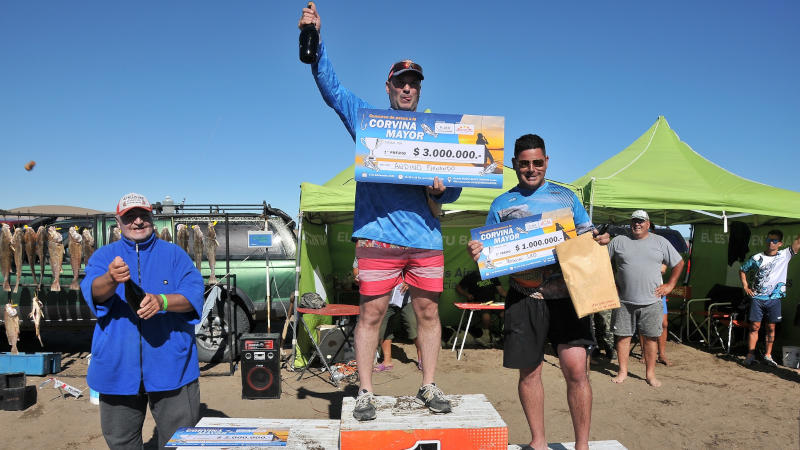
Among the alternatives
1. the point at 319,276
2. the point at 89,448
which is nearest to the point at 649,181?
the point at 319,276

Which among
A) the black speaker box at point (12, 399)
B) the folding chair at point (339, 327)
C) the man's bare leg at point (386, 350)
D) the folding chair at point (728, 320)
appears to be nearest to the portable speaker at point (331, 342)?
the folding chair at point (339, 327)

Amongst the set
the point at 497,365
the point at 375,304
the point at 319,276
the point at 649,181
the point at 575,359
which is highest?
the point at 649,181

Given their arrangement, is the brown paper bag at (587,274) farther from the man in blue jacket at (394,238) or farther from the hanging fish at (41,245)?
the hanging fish at (41,245)

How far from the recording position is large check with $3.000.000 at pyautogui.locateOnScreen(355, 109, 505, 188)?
265cm

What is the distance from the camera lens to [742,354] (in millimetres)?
7496

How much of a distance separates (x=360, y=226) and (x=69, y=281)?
563 centimetres

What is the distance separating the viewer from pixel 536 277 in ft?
8.83

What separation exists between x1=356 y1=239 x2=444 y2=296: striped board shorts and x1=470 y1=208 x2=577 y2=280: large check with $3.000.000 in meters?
0.34

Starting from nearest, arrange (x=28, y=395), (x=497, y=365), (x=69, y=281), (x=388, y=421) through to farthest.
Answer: (x=388, y=421), (x=28, y=395), (x=69, y=281), (x=497, y=365)

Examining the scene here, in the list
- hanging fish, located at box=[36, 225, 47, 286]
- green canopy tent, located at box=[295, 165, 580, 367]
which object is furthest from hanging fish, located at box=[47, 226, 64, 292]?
green canopy tent, located at box=[295, 165, 580, 367]

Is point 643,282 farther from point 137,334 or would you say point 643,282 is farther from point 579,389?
point 137,334

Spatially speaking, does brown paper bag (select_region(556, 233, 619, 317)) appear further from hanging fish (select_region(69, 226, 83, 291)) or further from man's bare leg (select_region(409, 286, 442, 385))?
hanging fish (select_region(69, 226, 83, 291))

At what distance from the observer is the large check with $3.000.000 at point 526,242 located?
258cm

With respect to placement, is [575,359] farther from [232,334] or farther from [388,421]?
[232,334]
